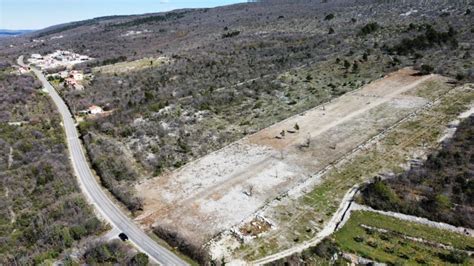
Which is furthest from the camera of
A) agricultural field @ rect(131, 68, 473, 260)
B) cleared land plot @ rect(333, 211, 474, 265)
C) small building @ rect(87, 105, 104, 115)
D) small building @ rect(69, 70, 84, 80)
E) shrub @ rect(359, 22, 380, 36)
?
small building @ rect(69, 70, 84, 80)

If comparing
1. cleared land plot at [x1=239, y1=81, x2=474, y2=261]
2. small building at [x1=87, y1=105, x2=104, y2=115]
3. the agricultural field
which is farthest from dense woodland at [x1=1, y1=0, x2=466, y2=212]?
cleared land plot at [x1=239, y1=81, x2=474, y2=261]

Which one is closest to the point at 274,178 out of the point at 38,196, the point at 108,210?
the point at 108,210

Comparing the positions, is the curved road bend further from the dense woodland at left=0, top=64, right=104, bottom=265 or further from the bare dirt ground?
the bare dirt ground

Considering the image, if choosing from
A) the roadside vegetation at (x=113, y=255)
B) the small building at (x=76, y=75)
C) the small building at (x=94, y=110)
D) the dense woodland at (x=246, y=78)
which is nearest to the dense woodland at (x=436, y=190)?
the roadside vegetation at (x=113, y=255)

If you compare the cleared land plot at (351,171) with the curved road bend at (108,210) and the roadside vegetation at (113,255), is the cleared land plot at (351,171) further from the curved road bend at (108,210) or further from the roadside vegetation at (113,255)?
the roadside vegetation at (113,255)

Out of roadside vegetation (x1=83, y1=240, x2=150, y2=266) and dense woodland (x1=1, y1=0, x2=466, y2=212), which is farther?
dense woodland (x1=1, y1=0, x2=466, y2=212)

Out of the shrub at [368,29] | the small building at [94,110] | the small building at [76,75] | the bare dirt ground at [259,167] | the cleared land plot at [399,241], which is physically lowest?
the cleared land plot at [399,241]

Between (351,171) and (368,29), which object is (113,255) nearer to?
(351,171)
